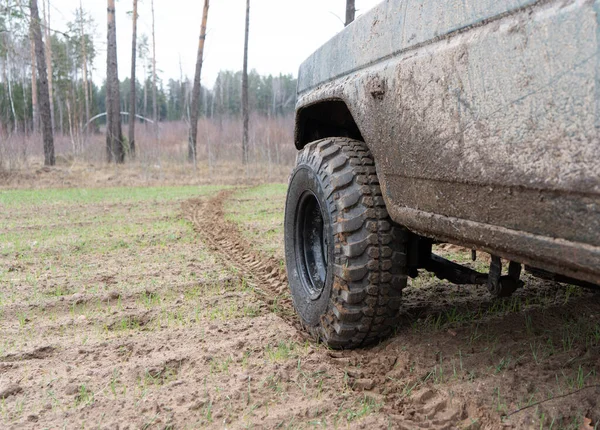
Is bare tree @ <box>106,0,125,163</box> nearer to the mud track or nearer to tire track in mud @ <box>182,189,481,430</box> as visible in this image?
the mud track

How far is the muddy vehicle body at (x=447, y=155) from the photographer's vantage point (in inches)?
46.6

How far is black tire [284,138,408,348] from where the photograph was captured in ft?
7.02

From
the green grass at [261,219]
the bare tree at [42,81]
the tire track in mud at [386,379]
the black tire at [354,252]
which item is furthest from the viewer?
the bare tree at [42,81]

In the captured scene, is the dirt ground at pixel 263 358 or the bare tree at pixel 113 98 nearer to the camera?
the dirt ground at pixel 263 358

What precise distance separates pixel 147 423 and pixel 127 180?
50.1ft

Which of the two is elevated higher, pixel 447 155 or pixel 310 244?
pixel 447 155

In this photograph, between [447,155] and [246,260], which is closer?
[447,155]

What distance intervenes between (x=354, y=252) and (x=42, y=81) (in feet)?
58.8

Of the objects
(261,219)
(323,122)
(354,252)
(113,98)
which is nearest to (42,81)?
(113,98)

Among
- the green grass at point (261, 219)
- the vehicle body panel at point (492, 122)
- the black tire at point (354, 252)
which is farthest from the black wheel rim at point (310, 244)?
the green grass at point (261, 219)

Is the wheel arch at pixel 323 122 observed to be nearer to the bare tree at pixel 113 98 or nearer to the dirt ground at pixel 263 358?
the dirt ground at pixel 263 358

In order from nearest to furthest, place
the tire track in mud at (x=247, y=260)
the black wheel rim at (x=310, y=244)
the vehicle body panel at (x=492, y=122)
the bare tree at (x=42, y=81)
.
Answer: the vehicle body panel at (x=492, y=122)
the black wheel rim at (x=310, y=244)
the tire track in mud at (x=247, y=260)
the bare tree at (x=42, y=81)

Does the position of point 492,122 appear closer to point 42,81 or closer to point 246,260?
point 246,260

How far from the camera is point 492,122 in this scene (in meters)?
1.40
